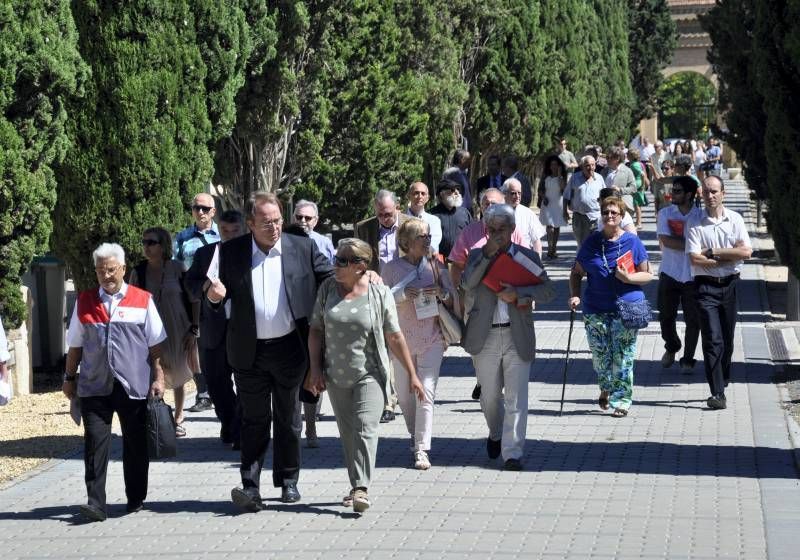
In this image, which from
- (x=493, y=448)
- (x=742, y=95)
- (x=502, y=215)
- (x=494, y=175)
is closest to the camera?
(x=502, y=215)

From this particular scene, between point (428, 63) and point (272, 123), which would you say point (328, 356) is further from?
point (428, 63)

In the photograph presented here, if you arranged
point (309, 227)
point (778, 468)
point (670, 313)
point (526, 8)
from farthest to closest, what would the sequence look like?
point (526, 8), point (670, 313), point (309, 227), point (778, 468)

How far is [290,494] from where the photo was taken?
885 cm

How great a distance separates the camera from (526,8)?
33000 millimetres

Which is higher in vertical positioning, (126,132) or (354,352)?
(126,132)

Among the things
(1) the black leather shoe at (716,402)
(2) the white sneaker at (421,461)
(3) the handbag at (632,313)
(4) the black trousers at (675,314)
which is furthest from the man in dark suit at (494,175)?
(2) the white sneaker at (421,461)

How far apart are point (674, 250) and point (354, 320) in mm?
5672

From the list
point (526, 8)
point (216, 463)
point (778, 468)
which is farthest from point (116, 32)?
point (526, 8)

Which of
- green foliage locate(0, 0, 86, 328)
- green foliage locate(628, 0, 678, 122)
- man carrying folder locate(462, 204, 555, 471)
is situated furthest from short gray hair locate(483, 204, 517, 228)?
green foliage locate(628, 0, 678, 122)

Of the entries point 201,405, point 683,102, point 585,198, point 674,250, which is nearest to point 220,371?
point 201,405

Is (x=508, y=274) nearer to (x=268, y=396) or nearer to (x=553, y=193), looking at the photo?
(x=268, y=396)

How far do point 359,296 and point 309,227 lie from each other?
7.81 feet

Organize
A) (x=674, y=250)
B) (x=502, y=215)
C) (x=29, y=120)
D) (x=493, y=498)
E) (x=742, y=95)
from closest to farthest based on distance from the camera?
1. (x=493, y=498)
2. (x=502, y=215)
3. (x=29, y=120)
4. (x=674, y=250)
5. (x=742, y=95)

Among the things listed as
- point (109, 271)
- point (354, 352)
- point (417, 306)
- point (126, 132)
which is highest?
point (126, 132)
